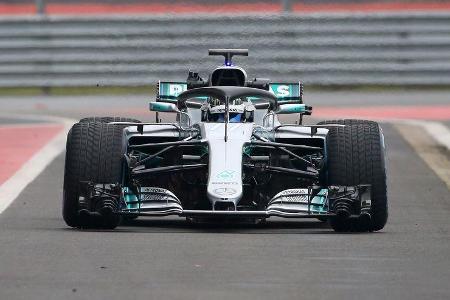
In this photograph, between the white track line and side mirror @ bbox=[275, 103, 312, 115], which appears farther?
the white track line

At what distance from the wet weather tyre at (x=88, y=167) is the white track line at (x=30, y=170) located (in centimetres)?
160

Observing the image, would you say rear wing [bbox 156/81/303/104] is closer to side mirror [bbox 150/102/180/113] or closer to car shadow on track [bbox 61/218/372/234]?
side mirror [bbox 150/102/180/113]

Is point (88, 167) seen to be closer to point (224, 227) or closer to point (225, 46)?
point (224, 227)

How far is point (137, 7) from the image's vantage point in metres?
32.5

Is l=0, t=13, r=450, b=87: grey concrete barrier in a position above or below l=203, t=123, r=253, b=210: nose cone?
above

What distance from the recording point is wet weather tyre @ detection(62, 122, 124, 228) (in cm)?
1343

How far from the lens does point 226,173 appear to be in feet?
43.4

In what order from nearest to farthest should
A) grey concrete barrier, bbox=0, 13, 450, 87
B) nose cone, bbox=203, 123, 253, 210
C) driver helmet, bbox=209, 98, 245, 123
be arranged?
nose cone, bbox=203, 123, 253, 210 → driver helmet, bbox=209, 98, 245, 123 → grey concrete barrier, bbox=0, 13, 450, 87

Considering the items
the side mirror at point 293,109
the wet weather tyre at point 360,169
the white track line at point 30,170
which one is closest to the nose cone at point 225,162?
the wet weather tyre at point 360,169

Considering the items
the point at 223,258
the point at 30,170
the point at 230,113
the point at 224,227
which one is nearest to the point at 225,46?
the point at 30,170

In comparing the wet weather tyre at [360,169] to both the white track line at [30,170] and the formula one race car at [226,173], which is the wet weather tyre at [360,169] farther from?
the white track line at [30,170]

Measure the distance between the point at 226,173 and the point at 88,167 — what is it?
103 centimetres

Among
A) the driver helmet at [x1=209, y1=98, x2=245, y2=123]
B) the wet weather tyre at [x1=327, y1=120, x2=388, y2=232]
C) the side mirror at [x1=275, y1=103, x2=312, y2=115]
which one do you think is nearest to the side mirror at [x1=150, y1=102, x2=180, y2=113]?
the driver helmet at [x1=209, y1=98, x2=245, y2=123]

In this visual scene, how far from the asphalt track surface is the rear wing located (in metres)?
1.04
